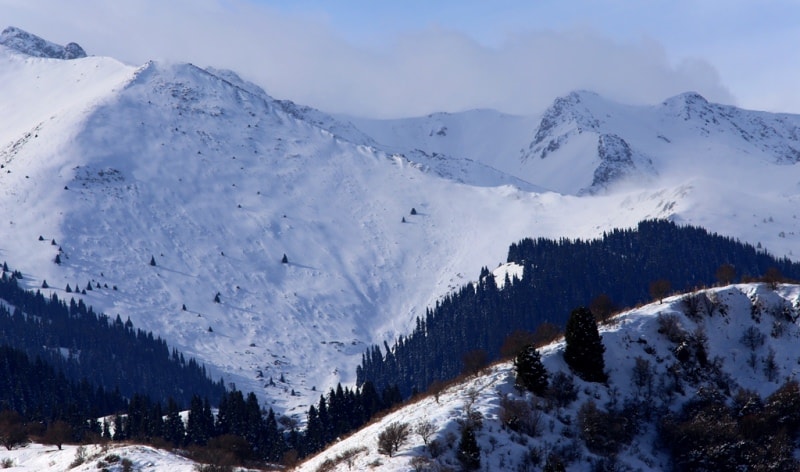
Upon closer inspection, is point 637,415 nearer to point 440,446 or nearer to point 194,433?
point 440,446

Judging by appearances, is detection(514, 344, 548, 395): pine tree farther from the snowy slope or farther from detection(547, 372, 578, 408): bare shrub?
the snowy slope

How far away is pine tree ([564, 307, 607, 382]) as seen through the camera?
281ft

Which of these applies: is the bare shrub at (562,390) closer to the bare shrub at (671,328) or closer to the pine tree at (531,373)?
the pine tree at (531,373)

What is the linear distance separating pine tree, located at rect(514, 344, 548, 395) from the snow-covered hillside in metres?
0.77

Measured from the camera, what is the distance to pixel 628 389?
86.2 meters

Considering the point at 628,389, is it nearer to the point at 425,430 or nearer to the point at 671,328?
the point at 671,328

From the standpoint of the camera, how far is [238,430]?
479 feet

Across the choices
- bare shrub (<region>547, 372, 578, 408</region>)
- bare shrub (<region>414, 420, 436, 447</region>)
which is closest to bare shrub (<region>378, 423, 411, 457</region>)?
bare shrub (<region>414, 420, 436, 447</region>)

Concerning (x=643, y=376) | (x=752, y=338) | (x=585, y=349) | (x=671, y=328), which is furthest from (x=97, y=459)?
(x=752, y=338)

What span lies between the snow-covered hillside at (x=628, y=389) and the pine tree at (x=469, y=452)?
1.87 ft

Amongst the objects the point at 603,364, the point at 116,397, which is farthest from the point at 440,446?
the point at 116,397

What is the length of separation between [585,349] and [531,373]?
611 centimetres

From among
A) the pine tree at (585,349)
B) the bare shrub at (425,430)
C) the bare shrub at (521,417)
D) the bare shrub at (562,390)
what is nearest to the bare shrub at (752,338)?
the pine tree at (585,349)

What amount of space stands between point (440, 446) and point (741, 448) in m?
25.6
